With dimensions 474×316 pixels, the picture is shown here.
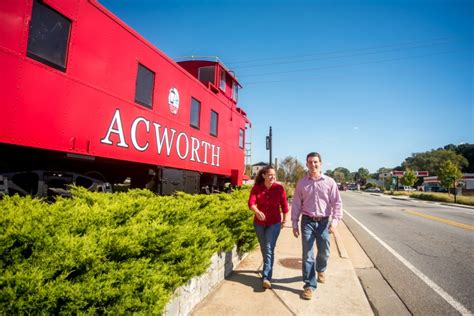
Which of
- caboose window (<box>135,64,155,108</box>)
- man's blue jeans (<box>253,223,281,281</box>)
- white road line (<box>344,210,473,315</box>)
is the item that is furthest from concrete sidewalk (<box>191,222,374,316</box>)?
caboose window (<box>135,64,155,108</box>)

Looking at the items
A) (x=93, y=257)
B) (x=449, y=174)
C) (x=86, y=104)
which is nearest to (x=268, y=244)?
(x=93, y=257)

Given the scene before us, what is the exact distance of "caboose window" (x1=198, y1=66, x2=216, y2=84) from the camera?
1029 cm

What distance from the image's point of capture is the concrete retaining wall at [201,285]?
2906 mm

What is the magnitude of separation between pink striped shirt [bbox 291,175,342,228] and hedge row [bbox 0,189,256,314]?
1.61 meters

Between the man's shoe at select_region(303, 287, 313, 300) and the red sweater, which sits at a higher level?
the red sweater

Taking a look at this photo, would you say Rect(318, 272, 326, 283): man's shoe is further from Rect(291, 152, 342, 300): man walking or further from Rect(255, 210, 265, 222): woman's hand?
Rect(255, 210, 265, 222): woman's hand

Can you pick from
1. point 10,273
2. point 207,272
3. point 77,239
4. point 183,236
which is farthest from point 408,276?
point 10,273

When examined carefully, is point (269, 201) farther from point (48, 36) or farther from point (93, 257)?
point (48, 36)

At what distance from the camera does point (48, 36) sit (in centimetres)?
396

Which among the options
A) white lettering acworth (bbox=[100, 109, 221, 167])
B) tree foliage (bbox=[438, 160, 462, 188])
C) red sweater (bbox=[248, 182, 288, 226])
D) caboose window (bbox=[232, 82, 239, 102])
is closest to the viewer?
red sweater (bbox=[248, 182, 288, 226])

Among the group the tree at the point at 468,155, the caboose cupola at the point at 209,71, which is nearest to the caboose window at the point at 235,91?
the caboose cupola at the point at 209,71

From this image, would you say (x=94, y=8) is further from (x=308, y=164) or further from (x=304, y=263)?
(x=304, y=263)

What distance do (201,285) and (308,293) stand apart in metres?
1.41

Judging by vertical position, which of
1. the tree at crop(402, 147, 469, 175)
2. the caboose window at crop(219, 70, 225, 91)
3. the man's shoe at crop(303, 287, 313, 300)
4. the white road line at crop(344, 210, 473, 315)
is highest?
the tree at crop(402, 147, 469, 175)
